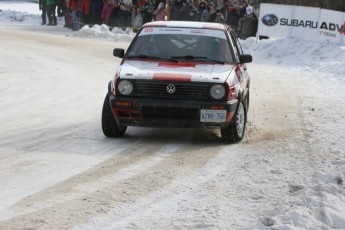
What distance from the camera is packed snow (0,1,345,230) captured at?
546cm

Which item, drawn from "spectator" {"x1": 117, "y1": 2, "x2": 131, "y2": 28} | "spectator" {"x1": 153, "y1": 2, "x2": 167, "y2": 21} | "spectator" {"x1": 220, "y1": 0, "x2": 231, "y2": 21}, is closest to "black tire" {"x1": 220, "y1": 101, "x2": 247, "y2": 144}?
"spectator" {"x1": 220, "y1": 0, "x2": 231, "y2": 21}

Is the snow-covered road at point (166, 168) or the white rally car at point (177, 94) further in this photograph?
the white rally car at point (177, 94)

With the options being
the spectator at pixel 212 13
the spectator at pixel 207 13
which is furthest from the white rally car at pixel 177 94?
the spectator at pixel 207 13

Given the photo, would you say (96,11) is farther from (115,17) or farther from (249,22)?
(249,22)

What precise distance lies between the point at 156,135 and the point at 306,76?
930cm

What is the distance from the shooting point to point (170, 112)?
8.34 metres

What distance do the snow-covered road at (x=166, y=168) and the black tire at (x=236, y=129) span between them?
147mm

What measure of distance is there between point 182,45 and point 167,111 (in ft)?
4.44

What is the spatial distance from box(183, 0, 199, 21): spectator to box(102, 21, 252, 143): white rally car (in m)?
17.8

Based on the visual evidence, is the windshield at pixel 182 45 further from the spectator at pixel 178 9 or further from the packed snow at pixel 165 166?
the spectator at pixel 178 9

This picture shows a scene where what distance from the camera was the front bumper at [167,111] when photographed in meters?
8.30

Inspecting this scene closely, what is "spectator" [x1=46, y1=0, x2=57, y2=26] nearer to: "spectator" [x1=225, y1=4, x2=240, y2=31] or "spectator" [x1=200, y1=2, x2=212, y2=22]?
"spectator" [x1=200, y1=2, x2=212, y2=22]

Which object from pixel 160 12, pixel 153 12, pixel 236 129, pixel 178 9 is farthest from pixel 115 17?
pixel 236 129

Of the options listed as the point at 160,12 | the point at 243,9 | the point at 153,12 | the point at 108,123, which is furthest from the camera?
the point at 153,12
